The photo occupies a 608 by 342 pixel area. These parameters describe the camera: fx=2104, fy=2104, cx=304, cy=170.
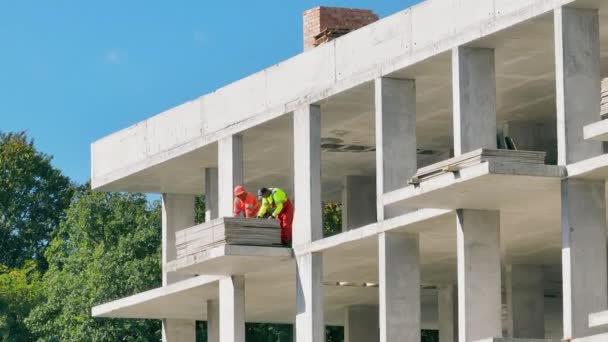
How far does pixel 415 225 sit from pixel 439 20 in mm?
3871

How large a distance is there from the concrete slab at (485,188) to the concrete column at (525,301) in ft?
34.5

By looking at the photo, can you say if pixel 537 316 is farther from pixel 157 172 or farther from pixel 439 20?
pixel 439 20

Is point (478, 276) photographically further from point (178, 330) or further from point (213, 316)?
point (178, 330)

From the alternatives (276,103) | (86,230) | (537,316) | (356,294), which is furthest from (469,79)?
(86,230)

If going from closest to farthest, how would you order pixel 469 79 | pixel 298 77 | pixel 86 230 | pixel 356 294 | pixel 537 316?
pixel 469 79
pixel 298 77
pixel 537 316
pixel 356 294
pixel 86 230

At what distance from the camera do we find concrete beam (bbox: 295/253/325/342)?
40.7 m

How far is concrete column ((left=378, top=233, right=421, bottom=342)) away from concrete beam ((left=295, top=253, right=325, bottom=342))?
9.43ft

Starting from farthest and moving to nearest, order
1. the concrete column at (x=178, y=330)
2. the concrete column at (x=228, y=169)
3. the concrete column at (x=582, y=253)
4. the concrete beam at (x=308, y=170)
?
the concrete column at (x=178, y=330), the concrete column at (x=228, y=169), the concrete beam at (x=308, y=170), the concrete column at (x=582, y=253)

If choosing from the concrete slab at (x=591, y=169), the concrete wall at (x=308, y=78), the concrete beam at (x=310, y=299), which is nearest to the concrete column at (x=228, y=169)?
the concrete wall at (x=308, y=78)

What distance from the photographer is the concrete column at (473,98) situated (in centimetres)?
3553

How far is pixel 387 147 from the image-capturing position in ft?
125

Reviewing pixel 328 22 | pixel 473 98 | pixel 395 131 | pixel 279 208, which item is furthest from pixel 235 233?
pixel 473 98

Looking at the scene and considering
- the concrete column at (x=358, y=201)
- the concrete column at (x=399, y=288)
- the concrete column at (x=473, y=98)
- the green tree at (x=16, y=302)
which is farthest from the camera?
the green tree at (x=16, y=302)

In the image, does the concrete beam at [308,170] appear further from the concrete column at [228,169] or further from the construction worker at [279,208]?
the concrete column at [228,169]
